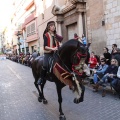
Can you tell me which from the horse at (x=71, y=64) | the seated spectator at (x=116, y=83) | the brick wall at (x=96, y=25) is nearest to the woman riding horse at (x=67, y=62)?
the horse at (x=71, y=64)

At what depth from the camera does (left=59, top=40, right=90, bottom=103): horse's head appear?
4.87 meters

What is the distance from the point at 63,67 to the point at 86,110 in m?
1.65

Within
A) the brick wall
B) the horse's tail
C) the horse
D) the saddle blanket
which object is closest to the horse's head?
the horse

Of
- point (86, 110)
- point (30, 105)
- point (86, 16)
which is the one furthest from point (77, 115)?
point (86, 16)

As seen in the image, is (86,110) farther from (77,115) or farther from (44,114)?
(44,114)

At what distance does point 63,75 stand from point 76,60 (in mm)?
697

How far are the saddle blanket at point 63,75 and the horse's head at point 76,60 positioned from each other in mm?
125

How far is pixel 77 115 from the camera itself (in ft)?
19.8

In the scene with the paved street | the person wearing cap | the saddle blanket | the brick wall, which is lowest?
the paved street

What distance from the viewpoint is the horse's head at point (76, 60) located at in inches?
192

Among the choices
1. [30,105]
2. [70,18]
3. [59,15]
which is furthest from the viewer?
[59,15]

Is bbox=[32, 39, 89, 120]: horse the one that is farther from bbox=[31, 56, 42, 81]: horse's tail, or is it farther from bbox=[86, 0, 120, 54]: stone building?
bbox=[86, 0, 120, 54]: stone building

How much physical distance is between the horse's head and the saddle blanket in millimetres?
125

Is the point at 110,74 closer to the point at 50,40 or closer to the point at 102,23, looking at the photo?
the point at 50,40
